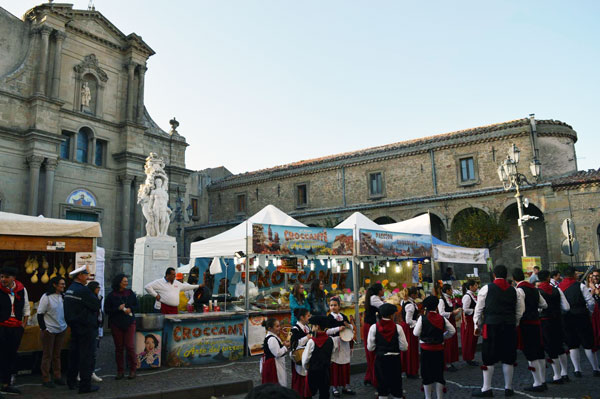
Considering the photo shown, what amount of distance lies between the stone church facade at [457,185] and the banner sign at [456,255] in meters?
9.59

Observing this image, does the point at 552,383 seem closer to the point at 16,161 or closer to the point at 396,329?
the point at 396,329

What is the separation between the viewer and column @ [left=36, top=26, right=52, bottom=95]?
77.7ft

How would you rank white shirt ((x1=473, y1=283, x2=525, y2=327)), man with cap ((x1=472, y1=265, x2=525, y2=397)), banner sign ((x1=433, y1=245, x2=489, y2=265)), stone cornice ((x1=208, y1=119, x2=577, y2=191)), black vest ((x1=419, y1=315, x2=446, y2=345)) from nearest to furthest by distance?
black vest ((x1=419, y1=315, x2=446, y2=345)) < man with cap ((x1=472, y1=265, x2=525, y2=397)) < white shirt ((x1=473, y1=283, x2=525, y2=327)) < banner sign ((x1=433, y1=245, x2=489, y2=265)) < stone cornice ((x1=208, y1=119, x2=577, y2=191))

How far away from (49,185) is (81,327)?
18.5 metres

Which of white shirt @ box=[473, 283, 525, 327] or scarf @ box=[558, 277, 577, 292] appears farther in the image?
scarf @ box=[558, 277, 577, 292]

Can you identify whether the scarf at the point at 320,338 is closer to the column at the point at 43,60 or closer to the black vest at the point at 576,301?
the black vest at the point at 576,301

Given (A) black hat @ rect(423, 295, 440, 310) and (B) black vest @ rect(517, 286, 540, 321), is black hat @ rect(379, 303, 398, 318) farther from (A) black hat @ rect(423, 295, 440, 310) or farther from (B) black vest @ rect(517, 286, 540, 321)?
(B) black vest @ rect(517, 286, 540, 321)

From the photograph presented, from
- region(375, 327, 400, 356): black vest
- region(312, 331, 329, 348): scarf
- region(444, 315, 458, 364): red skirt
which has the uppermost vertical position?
region(312, 331, 329, 348): scarf

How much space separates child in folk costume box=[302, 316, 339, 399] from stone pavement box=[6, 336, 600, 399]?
1.71 meters

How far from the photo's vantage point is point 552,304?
25.7ft

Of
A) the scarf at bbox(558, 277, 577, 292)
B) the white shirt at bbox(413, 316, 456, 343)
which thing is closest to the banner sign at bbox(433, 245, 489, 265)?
the scarf at bbox(558, 277, 577, 292)

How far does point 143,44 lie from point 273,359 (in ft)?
90.9

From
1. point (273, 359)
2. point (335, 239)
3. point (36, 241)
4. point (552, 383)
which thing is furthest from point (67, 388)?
point (552, 383)

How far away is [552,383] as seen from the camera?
746cm
